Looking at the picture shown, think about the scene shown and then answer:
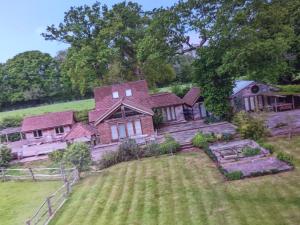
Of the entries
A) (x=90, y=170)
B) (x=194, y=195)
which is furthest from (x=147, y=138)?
(x=194, y=195)

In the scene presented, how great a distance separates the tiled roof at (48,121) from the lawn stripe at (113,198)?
18012 mm

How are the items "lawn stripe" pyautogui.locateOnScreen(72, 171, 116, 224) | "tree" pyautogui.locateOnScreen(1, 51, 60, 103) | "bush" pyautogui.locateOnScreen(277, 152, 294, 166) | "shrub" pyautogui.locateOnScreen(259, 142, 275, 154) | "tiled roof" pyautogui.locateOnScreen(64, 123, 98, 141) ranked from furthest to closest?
"tree" pyautogui.locateOnScreen(1, 51, 60, 103) < "tiled roof" pyautogui.locateOnScreen(64, 123, 98, 141) < "shrub" pyautogui.locateOnScreen(259, 142, 275, 154) < "bush" pyautogui.locateOnScreen(277, 152, 294, 166) < "lawn stripe" pyautogui.locateOnScreen(72, 171, 116, 224)

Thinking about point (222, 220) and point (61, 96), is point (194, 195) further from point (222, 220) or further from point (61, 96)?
point (61, 96)

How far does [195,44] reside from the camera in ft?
146

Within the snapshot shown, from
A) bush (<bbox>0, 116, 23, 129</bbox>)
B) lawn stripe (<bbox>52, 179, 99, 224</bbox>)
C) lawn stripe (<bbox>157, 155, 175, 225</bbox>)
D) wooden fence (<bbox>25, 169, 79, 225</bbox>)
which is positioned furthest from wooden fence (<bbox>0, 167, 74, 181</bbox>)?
bush (<bbox>0, 116, 23, 129</bbox>)

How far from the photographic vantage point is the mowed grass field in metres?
17.1

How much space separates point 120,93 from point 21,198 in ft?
70.8

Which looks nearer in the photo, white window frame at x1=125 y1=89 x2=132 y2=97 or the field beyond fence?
the field beyond fence

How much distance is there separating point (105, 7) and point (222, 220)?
39.6 meters

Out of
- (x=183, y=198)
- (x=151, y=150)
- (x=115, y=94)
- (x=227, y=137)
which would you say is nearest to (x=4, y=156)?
(x=151, y=150)

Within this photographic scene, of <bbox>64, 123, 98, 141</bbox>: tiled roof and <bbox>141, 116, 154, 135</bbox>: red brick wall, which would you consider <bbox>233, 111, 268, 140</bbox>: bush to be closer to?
<bbox>141, 116, 154, 135</bbox>: red brick wall

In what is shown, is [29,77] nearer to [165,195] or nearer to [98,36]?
[98,36]

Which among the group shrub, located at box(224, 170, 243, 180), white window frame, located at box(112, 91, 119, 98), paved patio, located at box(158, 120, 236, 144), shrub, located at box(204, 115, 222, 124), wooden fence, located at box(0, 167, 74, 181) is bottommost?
shrub, located at box(224, 170, 243, 180)

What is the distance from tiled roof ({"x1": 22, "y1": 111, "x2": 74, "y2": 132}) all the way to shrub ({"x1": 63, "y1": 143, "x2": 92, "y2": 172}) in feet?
57.7
